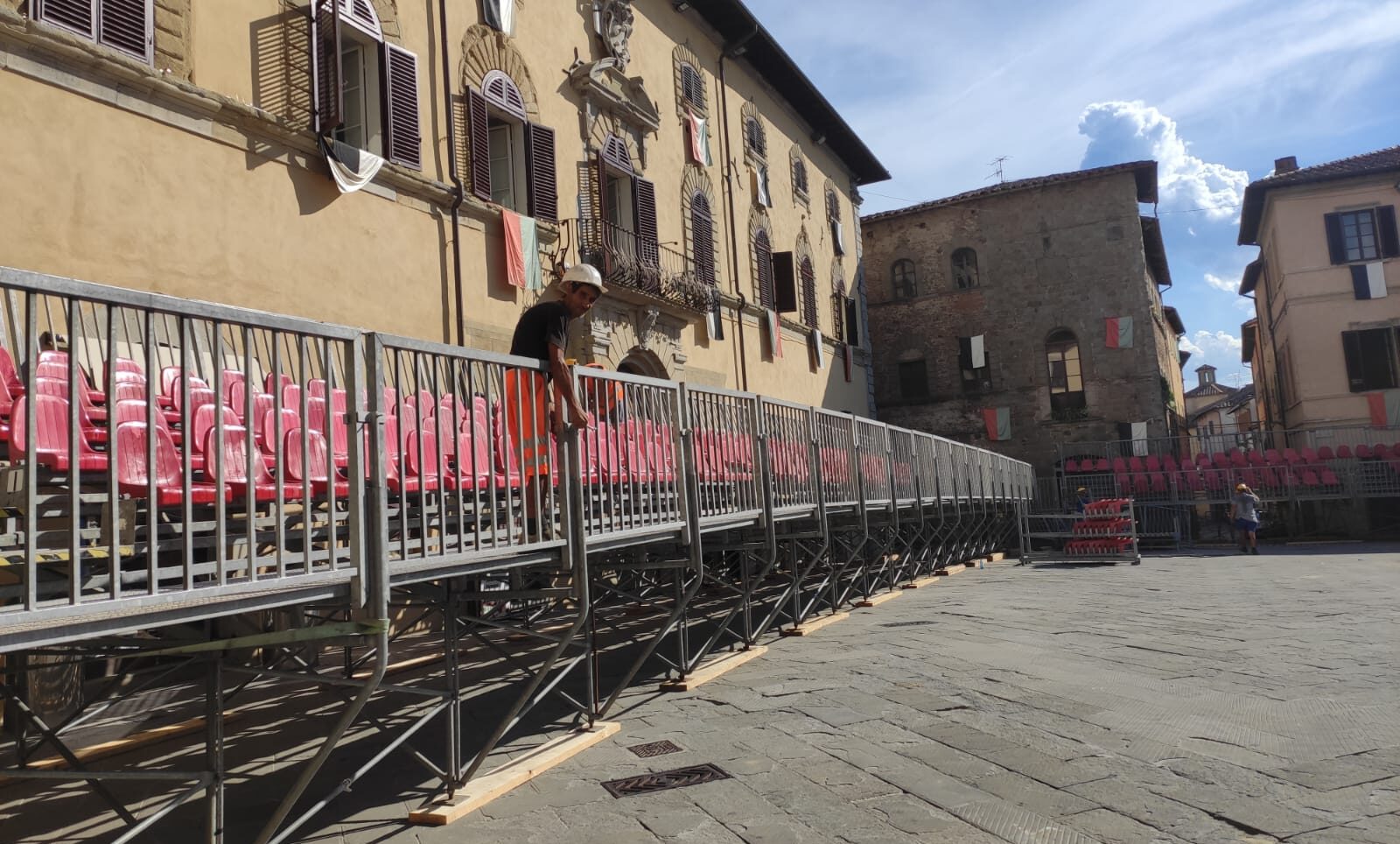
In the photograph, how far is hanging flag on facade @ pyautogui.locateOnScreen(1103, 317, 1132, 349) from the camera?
27.7 meters

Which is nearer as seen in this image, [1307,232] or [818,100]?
[818,100]

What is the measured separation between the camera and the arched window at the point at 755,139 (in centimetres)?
2038

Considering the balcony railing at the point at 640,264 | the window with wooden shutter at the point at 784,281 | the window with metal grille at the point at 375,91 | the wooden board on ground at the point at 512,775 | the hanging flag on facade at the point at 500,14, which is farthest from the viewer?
the window with wooden shutter at the point at 784,281

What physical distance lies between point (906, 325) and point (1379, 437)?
42.1 feet

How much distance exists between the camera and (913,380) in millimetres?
30734

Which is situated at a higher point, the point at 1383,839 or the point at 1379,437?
the point at 1379,437

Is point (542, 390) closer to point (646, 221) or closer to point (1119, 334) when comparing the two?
point (646, 221)

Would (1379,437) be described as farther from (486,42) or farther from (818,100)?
(486,42)

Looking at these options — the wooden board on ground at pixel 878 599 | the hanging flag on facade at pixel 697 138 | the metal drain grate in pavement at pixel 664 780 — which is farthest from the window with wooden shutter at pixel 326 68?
the hanging flag on facade at pixel 697 138

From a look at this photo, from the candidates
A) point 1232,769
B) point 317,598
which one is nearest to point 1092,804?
point 1232,769

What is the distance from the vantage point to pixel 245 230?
8578 mm

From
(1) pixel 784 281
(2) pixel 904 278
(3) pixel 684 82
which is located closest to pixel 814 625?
(3) pixel 684 82

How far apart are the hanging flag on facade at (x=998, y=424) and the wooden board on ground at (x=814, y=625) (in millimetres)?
19489

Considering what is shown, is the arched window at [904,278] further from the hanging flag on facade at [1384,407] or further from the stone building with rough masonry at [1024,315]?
the hanging flag on facade at [1384,407]
